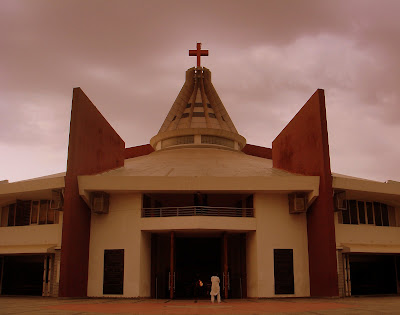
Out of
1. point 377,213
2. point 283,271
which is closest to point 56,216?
point 283,271

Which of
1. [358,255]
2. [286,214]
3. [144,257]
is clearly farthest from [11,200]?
[358,255]

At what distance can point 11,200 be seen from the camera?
2777cm

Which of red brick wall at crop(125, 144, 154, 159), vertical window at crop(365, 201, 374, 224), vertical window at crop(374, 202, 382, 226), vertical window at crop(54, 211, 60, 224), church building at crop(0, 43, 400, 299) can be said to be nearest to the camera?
church building at crop(0, 43, 400, 299)

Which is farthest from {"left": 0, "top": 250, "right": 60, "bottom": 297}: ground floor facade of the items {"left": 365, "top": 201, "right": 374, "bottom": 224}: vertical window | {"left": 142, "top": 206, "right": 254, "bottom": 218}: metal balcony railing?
{"left": 365, "top": 201, "right": 374, "bottom": 224}: vertical window

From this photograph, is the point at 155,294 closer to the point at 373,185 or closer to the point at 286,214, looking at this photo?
the point at 286,214

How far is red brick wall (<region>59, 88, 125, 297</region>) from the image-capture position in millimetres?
21547

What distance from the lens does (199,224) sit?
22.3 metres

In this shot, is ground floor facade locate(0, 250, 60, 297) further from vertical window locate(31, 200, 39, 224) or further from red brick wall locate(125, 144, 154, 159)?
red brick wall locate(125, 144, 154, 159)

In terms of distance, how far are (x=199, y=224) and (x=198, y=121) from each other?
54.9 feet

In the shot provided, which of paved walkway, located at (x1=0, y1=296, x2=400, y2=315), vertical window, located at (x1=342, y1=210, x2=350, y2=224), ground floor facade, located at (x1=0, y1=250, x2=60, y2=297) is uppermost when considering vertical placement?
vertical window, located at (x1=342, y1=210, x2=350, y2=224)

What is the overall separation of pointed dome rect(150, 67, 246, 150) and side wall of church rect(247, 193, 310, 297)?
12.8 m

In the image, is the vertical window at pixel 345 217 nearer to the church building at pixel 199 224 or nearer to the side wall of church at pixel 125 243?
the church building at pixel 199 224

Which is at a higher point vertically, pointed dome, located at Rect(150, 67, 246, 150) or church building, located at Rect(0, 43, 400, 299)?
pointed dome, located at Rect(150, 67, 246, 150)

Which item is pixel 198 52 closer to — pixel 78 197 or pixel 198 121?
pixel 198 121
